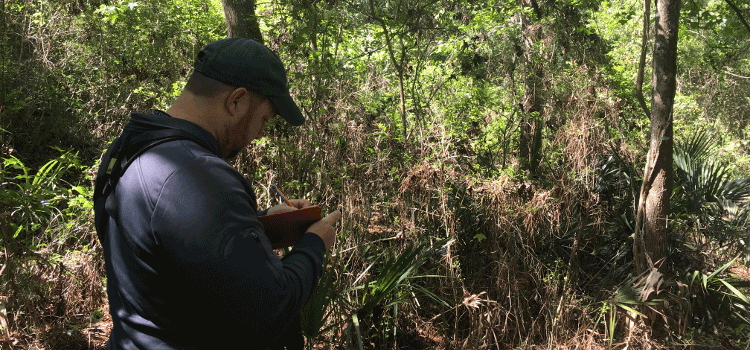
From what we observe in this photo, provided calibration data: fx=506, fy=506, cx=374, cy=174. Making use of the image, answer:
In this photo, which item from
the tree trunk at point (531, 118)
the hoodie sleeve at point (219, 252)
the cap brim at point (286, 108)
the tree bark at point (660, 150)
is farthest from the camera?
the tree trunk at point (531, 118)

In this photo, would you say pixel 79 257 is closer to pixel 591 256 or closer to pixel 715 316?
pixel 591 256

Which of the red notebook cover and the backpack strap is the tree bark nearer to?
the red notebook cover

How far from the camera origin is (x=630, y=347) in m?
A: 4.41

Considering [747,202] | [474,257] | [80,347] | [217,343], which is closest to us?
[217,343]

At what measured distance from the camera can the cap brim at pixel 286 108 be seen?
55.4 inches

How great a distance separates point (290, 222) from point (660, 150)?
4012 mm

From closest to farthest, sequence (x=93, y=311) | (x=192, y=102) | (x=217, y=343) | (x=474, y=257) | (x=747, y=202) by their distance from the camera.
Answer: (x=217, y=343)
(x=192, y=102)
(x=93, y=311)
(x=474, y=257)
(x=747, y=202)

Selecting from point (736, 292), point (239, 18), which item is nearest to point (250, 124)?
point (239, 18)

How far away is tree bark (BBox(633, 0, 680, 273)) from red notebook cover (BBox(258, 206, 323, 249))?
3.89 meters

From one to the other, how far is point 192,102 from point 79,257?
155 inches

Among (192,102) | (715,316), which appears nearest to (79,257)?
(192,102)

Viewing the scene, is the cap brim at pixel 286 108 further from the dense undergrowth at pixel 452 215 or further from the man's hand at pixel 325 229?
the dense undergrowth at pixel 452 215

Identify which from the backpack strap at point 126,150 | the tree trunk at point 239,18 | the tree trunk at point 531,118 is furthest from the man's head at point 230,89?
the tree trunk at point 531,118

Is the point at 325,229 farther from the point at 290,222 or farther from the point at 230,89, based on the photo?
the point at 230,89
